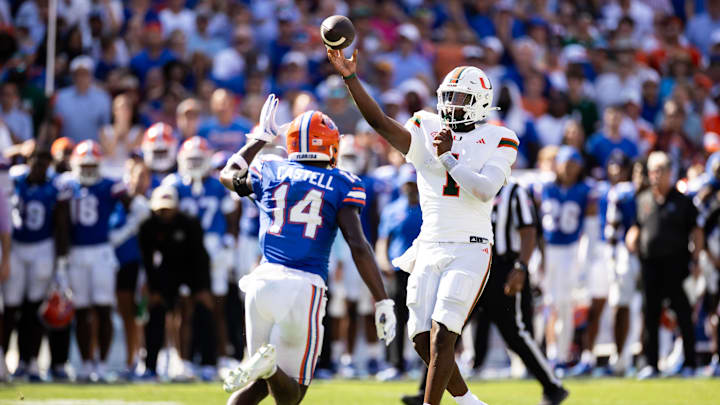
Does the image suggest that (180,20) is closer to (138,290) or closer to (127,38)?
(127,38)

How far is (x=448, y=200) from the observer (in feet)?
21.4

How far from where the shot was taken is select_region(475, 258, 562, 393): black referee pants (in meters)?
8.12

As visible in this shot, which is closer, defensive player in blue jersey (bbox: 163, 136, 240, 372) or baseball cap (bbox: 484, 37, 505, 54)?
defensive player in blue jersey (bbox: 163, 136, 240, 372)

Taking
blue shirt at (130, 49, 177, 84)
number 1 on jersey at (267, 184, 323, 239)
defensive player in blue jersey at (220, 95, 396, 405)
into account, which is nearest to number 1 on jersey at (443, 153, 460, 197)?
defensive player in blue jersey at (220, 95, 396, 405)

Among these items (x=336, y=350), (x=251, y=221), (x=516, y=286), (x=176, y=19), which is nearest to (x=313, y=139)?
(x=516, y=286)

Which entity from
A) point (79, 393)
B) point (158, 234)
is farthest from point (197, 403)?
point (158, 234)

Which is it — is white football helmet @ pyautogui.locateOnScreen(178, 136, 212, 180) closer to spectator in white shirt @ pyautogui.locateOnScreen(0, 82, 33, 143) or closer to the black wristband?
spectator in white shirt @ pyautogui.locateOnScreen(0, 82, 33, 143)

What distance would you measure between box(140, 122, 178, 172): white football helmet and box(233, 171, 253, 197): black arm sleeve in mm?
5497

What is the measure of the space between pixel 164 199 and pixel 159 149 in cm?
109

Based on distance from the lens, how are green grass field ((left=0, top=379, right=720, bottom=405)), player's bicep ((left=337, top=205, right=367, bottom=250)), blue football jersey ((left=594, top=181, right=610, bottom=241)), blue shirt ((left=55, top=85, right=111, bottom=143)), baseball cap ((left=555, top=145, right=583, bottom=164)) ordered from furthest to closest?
blue shirt ((left=55, top=85, right=111, bottom=143)) < blue football jersey ((left=594, top=181, right=610, bottom=241)) < baseball cap ((left=555, top=145, right=583, bottom=164)) < green grass field ((left=0, top=379, right=720, bottom=405)) < player's bicep ((left=337, top=205, right=367, bottom=250))

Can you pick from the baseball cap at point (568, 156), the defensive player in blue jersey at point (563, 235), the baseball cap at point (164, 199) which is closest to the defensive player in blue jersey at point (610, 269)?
the defensive player in blue jersey at point (563, 235)

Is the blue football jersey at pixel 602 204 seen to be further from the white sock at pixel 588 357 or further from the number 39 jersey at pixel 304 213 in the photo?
the number 39 jersey at pixel 304 213

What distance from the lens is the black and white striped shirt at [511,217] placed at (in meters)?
8.65

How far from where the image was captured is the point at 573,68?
14922 mm
